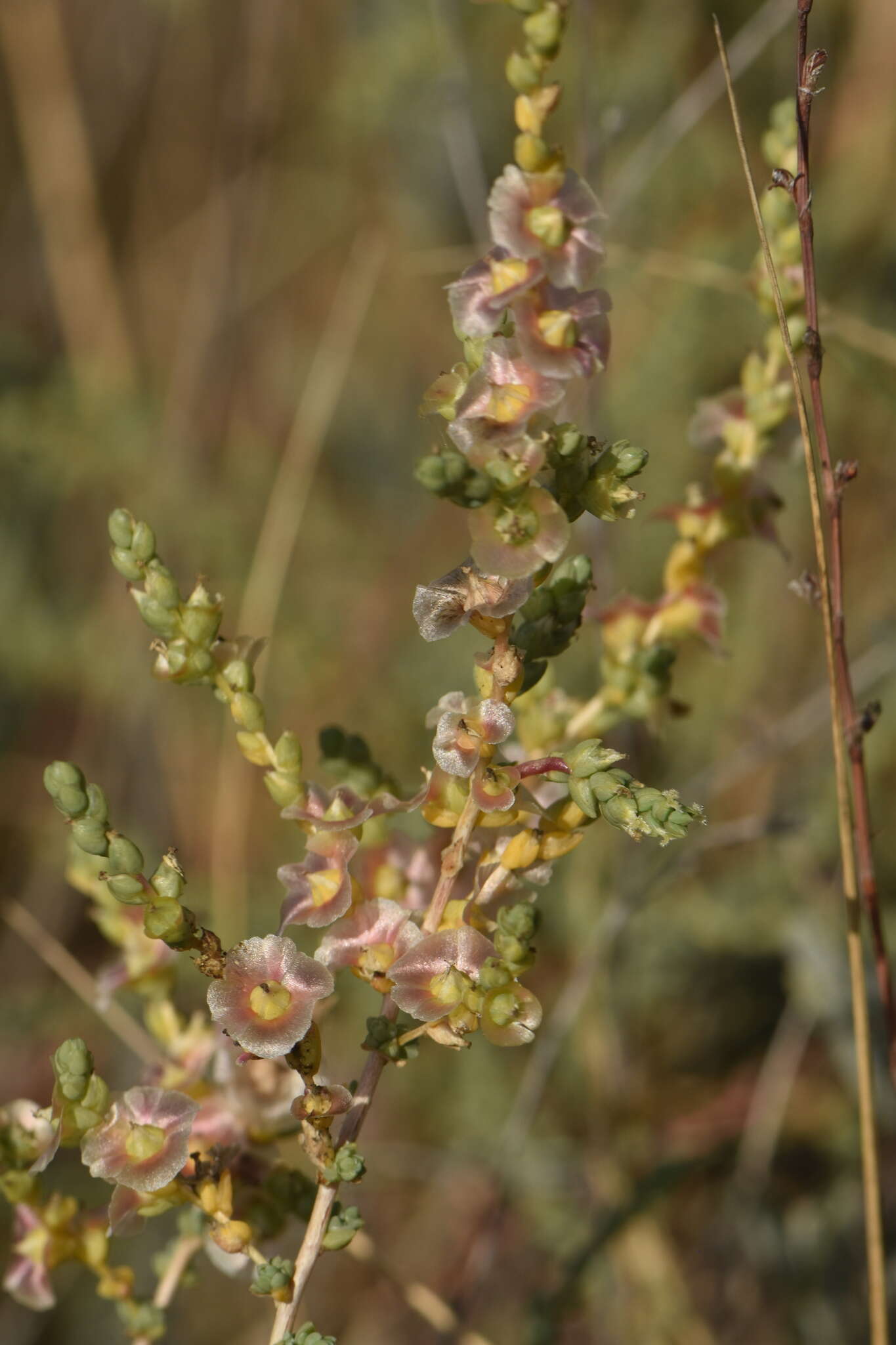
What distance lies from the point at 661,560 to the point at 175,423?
1.16m

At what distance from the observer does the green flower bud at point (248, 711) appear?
83cm

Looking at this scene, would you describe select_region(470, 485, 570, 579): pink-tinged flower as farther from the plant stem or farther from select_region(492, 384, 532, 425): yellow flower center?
the plant stem

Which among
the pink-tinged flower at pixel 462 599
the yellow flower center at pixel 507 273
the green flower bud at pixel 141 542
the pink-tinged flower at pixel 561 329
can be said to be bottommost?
the green flower bud at pixel 141 542

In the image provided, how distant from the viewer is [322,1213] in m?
0.76

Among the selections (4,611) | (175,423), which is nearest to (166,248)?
(175,423)

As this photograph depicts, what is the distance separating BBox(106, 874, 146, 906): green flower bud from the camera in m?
0.72

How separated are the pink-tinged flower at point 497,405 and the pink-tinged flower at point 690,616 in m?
0.37

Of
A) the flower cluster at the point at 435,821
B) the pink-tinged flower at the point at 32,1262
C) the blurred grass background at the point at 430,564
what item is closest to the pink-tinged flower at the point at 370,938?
the flower cluster at the point at 435,821

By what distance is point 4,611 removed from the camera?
236 cm

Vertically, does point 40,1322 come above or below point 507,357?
below

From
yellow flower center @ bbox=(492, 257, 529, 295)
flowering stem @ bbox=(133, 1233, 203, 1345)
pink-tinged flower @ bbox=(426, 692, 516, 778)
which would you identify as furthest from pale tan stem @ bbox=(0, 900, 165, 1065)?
yellow flower center @ bbox=(492, 257, 529, 295)

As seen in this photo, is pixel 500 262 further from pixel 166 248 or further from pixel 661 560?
pixel 166 248

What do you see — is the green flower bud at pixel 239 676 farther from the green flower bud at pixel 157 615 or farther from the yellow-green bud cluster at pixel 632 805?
the yellow-green bud cluster at pixel 632 805

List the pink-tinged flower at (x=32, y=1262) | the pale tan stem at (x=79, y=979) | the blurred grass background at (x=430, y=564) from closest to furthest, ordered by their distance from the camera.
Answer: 1. the pink-tinged flower at (x=32, y=1262)
2. the pale tan stem at (x=79, y=979)
3. the blurred grass background at (x=430, y=564)
